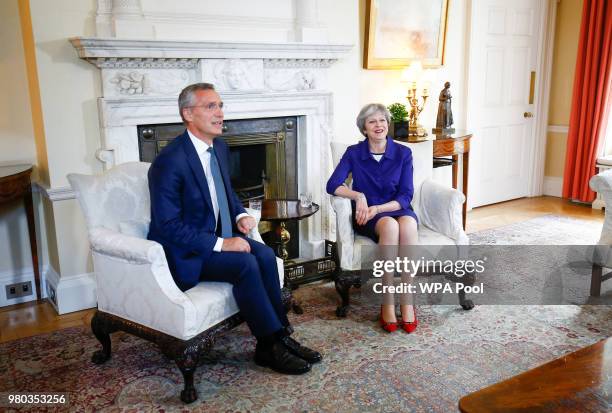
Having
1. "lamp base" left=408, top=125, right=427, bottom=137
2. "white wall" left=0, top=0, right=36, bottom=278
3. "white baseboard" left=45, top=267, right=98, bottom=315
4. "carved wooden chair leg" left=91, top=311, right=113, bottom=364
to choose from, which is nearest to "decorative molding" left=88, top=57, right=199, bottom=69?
"white wall" left=0, top=0, right=36, bottom=278

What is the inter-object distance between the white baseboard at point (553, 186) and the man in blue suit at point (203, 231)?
4383mm

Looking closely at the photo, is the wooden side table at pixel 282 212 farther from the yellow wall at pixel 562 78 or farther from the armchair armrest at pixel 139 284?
the yellow wall at pixel 562 78

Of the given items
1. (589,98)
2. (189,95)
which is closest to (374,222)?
(189,95)

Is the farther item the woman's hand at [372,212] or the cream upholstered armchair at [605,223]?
the cream upholstered armchair at [605,223]

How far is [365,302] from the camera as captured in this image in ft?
10.5

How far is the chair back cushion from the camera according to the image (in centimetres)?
243

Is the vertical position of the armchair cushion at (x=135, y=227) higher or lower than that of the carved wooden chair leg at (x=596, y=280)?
higher

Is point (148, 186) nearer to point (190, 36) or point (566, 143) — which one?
point (190, 36)

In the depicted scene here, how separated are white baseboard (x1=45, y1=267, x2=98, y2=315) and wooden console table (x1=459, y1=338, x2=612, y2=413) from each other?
2.28 m

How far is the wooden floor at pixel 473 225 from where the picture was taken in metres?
2.96

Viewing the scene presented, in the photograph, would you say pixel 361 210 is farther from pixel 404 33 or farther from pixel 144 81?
pixel 404 33

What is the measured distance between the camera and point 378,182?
3.04 meters

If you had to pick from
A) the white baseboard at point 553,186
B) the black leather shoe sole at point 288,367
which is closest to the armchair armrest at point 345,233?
the black leather shoe sole at point 288,367

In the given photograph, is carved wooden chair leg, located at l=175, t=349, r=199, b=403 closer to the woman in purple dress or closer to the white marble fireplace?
the woman in purple dress
